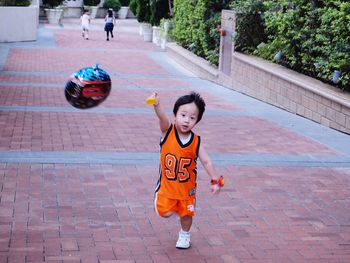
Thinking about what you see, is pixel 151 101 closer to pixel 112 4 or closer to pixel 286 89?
pixel 286 89

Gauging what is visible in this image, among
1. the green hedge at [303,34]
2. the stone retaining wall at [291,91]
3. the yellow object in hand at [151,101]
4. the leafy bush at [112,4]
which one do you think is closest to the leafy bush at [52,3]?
the leafy bush at [112,4]

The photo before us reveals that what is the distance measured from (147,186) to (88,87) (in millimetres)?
2607

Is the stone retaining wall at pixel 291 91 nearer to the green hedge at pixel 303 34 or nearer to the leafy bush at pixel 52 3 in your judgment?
the green hedge at pixel 303 34

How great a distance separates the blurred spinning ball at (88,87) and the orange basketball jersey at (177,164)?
0.65 m

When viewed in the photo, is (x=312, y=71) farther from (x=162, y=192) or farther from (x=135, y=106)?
(x=162, y=192)

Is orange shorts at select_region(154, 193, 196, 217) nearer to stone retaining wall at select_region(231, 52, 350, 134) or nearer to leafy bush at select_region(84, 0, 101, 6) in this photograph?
stone retaining wall at select_region(231, 52, 350, 134)

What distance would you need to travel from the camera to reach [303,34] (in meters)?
12.6

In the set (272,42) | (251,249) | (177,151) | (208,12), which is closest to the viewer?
(177,151)

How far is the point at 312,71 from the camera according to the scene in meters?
12.7

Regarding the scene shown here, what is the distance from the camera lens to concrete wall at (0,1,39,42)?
86.1ft

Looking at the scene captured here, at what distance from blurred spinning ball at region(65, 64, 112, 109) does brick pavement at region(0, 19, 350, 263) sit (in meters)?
1.23

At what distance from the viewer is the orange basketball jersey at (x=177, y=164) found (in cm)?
491

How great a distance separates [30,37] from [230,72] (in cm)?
1393

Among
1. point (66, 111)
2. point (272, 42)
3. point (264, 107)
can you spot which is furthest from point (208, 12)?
point (66, 111)
